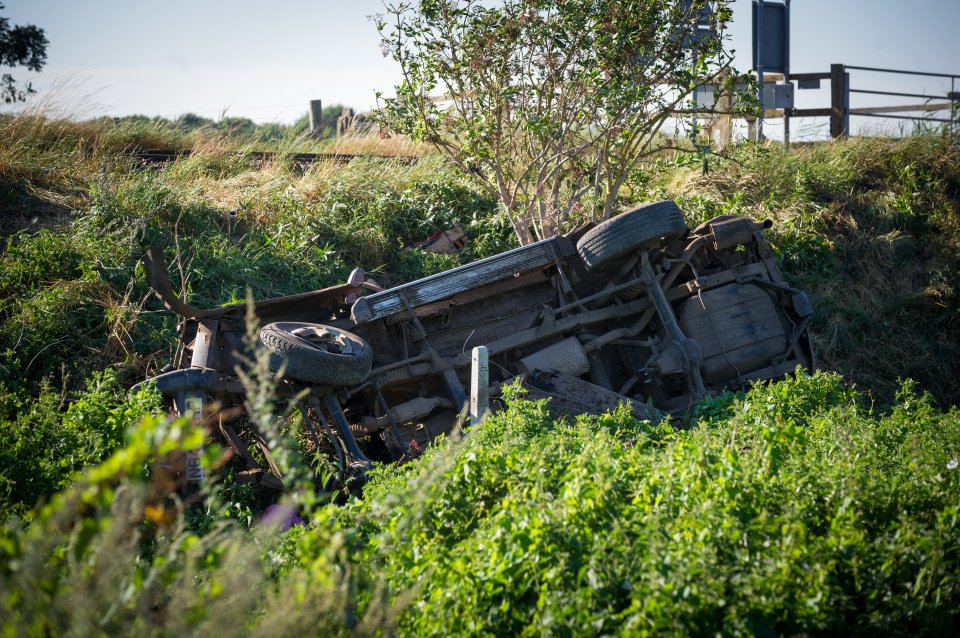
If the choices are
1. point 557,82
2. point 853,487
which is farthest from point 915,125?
point 853,487

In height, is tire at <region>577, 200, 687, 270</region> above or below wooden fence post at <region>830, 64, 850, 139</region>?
below

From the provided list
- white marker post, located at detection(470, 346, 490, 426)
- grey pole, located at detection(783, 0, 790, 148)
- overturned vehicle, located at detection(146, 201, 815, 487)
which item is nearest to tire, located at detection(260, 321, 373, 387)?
overturned vehicle, located at detection(146, 201, 815, 487)

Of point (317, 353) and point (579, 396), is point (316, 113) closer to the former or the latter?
point (579, 396)

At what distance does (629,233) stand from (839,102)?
387 inches

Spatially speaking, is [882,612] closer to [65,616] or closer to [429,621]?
[429,621]

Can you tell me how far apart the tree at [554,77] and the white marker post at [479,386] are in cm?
336

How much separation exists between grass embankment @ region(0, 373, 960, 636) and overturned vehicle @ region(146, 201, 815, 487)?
4.55ft

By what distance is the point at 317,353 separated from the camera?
5180mm

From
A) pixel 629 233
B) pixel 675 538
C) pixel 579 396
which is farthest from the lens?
pixel 629 233

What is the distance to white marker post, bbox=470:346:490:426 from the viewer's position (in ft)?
18.7

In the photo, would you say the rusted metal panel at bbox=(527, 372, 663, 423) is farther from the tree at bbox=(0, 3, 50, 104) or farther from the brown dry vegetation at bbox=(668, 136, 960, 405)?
the tree at bbox=(0, 3, 50, 104)

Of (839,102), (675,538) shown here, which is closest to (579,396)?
(675,538)

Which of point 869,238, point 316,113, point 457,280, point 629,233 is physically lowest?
point 869,238

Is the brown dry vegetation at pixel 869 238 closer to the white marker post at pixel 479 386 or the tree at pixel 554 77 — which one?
the tree at pixel 554 77
